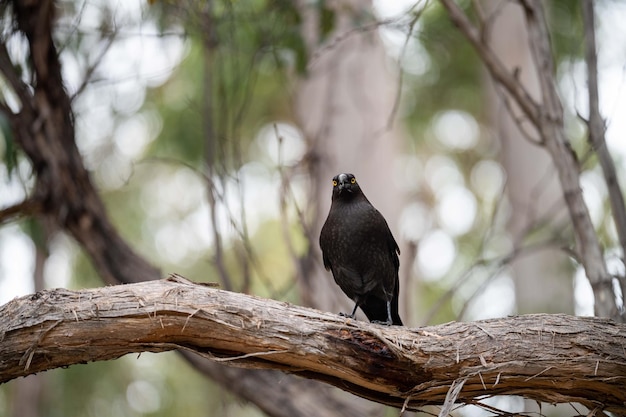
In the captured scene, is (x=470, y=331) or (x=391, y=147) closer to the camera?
(x=470, y=331)

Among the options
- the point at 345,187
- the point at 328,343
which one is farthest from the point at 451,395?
the point at 345,187

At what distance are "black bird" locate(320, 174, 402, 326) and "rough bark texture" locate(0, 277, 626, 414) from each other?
122 centimetres

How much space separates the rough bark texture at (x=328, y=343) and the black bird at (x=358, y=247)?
122 centimetres

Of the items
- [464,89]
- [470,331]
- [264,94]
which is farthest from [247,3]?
[464,89]

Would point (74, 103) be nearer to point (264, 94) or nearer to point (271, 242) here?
point (264, 94)

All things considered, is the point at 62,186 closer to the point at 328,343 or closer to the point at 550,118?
the point at 328,343

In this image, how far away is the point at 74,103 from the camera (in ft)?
20.6

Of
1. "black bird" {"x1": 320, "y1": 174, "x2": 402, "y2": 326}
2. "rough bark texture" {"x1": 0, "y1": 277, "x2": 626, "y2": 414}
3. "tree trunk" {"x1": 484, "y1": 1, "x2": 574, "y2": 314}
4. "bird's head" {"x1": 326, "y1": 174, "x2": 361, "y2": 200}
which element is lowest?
"rough bark texture" {"x1": 0, "y1": 277, "x2": 626, "y2": 414}

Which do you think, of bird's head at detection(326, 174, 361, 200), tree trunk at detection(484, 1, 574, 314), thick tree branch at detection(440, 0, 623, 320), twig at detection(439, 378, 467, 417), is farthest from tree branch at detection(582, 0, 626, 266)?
tree trunk at detection(484, 1, 574, 314)

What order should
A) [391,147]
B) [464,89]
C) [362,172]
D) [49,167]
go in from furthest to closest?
[464,89] < [391,147] < [362,172] < [49,167]

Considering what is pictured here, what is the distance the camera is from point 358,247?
187 inches

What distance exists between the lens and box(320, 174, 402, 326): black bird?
4.75m

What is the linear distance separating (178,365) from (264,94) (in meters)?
5.04

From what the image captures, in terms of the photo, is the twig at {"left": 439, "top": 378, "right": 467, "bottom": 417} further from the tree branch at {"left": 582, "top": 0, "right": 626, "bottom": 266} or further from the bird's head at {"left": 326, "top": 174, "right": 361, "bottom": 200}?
the tree branch at {"left": 582, "top": 0, "right": 626, "bottom": 266}
